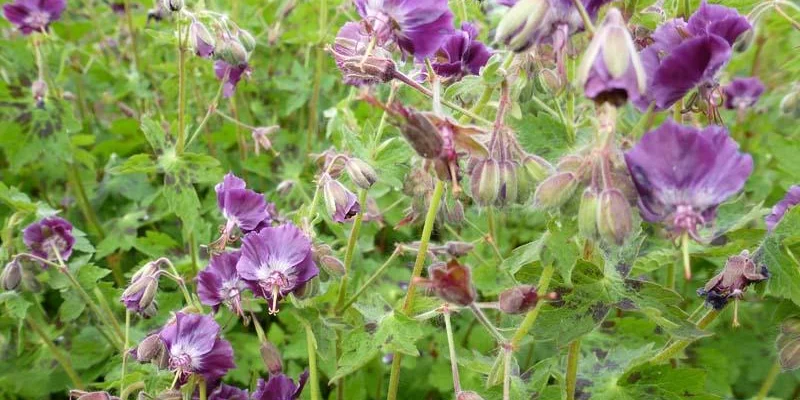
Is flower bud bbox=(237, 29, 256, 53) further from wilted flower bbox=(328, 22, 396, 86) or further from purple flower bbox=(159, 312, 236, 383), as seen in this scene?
purple flower bbox=(159, 312, 236, 383)

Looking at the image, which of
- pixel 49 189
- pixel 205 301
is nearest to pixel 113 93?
pixel 49 189

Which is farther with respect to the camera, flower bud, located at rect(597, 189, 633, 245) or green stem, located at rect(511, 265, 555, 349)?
green stem, located at rect(511, 265, 555, 349)

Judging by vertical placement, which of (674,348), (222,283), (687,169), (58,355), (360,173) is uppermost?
(687,169)

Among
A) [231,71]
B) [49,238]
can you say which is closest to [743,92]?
[231,71]

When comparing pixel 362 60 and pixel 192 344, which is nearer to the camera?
pixel 362 60

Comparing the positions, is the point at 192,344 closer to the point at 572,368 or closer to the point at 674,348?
the point at 572,368

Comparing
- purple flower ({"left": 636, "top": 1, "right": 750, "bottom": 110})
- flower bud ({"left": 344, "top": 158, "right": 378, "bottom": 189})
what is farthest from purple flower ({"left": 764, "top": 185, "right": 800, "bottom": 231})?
flower bud ({"left": 344, "top": 158, "right": 378, "bottom": 189})

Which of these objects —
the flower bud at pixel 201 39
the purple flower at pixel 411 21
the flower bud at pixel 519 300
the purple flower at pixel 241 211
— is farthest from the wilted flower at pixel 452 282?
the flower bud at pixel 201 39
